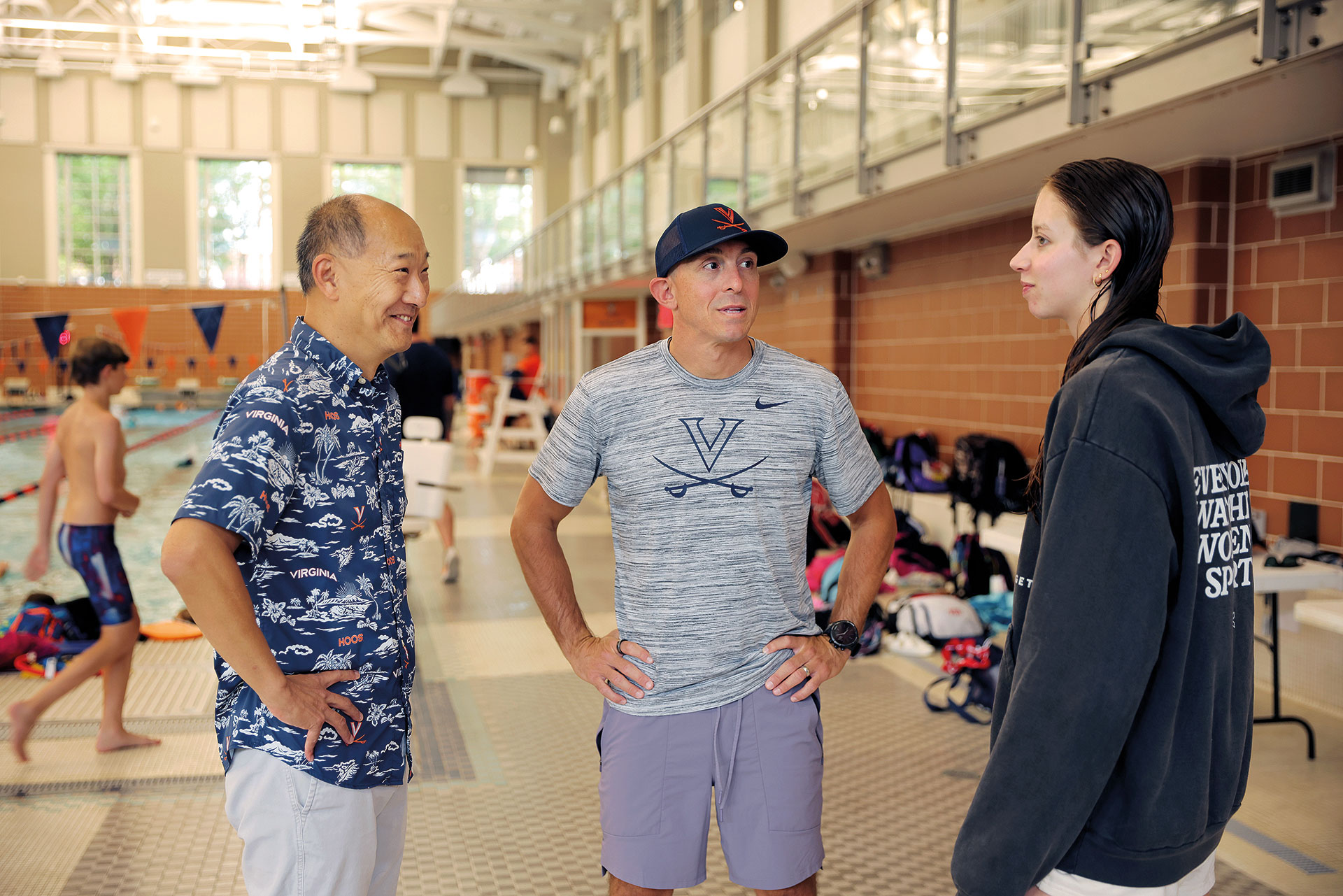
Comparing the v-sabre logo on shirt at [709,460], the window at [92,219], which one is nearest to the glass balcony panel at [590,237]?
the v-sabre logo on shirt at [709,460]

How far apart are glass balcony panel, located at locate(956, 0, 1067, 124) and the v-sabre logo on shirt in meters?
3.79

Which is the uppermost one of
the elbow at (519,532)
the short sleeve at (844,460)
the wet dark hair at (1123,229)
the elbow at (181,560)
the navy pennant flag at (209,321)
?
the navy pennant flag at (209,321)

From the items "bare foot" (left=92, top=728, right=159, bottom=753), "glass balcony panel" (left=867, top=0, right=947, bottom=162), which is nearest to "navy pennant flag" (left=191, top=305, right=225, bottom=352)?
"glass balcony panel" (left=867, top=0, right=947, bottom=162)

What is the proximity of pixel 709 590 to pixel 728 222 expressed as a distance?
0.74 m

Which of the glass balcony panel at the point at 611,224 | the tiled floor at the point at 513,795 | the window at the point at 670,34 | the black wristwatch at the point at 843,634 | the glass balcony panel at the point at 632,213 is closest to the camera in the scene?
the black wristwatch at the point at 843,634

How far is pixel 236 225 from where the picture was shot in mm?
33531

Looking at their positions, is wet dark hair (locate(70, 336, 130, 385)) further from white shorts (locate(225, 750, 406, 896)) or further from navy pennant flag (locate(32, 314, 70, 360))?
navy pennant flag (locate(32, 314, 70, 360))

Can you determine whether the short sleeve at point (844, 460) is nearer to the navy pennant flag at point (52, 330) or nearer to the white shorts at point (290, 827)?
the white shorts at point (290, 827)

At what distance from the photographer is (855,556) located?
7.45 feet

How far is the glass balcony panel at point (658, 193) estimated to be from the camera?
39.7 ft

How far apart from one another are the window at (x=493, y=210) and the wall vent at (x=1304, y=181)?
30682mm

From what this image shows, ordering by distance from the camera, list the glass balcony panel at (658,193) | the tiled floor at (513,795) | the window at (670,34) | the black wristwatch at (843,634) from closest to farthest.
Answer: the black wristwatch at (843,634) → the tiled floor at (513,795) → the glass balcony panel at (658,193) → the window at (670,34)

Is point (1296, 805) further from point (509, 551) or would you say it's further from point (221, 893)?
point (509, 551)

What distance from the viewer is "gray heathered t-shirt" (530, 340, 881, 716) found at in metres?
2.06
